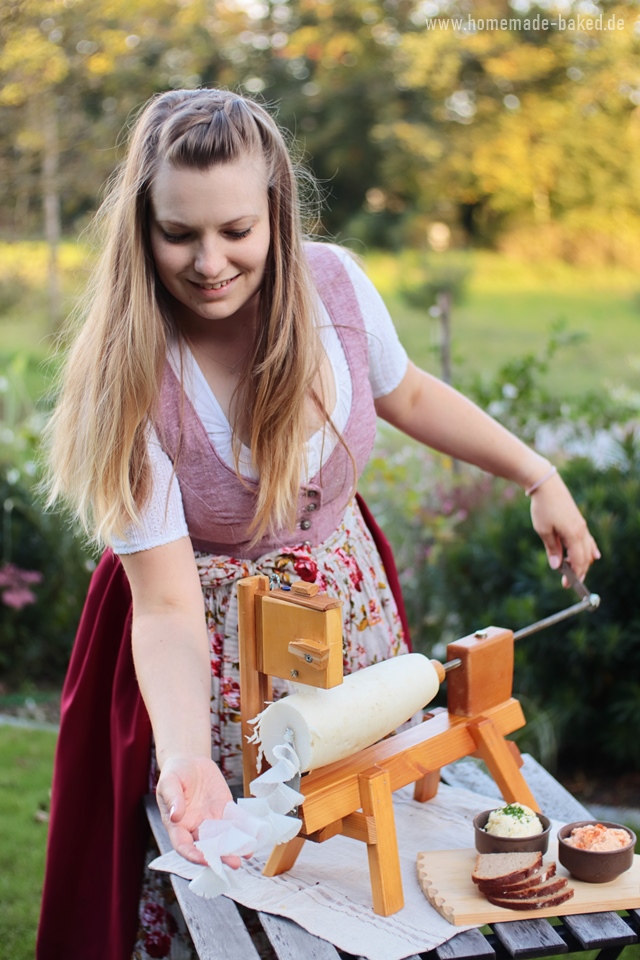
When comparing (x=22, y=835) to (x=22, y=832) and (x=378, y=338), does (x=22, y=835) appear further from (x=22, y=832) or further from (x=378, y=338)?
(x=378, y=338)

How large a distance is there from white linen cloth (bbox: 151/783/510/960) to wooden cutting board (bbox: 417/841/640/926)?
Result: 20mm

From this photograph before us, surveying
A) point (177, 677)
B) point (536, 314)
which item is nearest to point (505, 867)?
point (177, 677)

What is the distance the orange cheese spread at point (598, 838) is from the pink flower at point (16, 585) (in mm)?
3060

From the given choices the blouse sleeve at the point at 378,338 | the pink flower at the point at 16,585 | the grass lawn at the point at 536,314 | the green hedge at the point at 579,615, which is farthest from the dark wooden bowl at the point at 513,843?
the grass lawn at the point at 536,314

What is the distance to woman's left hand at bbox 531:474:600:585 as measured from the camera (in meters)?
1.95

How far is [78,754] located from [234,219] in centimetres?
104

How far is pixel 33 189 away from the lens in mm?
7609

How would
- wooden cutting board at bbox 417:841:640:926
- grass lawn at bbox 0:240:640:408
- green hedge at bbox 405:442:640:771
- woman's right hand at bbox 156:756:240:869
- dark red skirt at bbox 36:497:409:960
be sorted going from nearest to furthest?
1. woman's right hand at bbox 156:756:240:869
2. wooden cutting board at bbox 417:841:640:926
3. dark red skirt at bbox 36:497:409:960
4. green hedge at bbox 405:442:640:771
5. grass lawn at bbox 0:240:640:408

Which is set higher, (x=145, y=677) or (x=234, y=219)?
(x=234, y=219)

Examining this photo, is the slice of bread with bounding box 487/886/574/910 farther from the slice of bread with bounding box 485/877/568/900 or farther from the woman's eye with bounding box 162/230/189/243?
the woman's eye with bounding box 162/230/189/243

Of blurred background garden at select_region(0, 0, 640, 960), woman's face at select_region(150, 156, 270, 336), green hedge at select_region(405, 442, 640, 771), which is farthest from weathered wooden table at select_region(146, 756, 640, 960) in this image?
green hedge at select_region(405, 442, 640, 771)

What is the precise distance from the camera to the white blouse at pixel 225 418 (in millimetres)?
1605

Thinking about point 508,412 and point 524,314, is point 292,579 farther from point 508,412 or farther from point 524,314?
point 524,314

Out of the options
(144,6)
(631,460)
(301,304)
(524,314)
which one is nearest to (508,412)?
(631,460)
